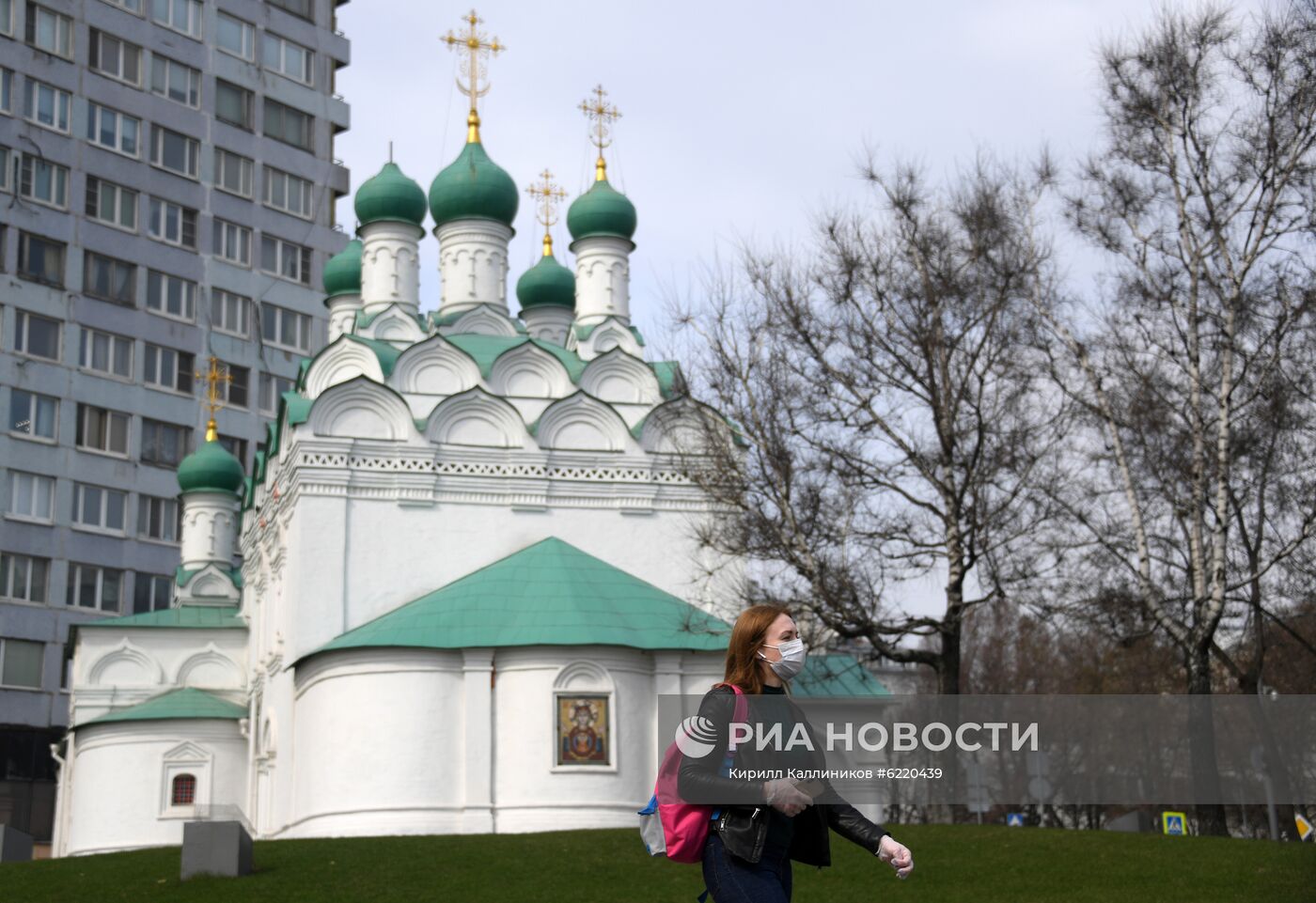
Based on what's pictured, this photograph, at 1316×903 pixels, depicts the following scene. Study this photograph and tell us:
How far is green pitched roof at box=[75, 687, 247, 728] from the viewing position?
2432cm

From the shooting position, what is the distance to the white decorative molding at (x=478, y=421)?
21.7 metres

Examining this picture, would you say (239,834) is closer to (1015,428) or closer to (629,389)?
(1015,428)

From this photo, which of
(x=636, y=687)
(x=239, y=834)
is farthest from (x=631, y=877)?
(x=636, y=687)

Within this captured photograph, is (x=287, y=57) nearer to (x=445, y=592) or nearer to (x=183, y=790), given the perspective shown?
(x=183, y=790)

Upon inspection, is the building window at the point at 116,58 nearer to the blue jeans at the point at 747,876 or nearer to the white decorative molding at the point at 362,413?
the white decorative molding at the point at 362,413

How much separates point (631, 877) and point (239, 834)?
316 cm

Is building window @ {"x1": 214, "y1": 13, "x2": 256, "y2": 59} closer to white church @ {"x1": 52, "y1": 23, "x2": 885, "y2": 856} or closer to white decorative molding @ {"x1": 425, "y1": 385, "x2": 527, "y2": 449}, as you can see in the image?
white church @ {"x1": 52, "y1": 23, "x2": 885, "y2": 856}

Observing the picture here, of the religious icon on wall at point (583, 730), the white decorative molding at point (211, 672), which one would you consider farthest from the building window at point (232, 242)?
the religious icon on wall at point (583, 730)

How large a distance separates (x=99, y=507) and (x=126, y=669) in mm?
10294

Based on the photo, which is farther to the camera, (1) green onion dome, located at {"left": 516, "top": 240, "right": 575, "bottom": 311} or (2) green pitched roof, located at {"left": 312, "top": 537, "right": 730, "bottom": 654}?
(1) green onion dome, located at {"left": 516, "top": 240, "right": 575, "bottom": 311}

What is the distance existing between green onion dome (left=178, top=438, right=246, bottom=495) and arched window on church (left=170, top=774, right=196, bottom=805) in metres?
7.55

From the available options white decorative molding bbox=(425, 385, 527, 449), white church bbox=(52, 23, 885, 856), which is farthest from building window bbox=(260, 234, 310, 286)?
white decorative molding bbox=(425, 385, 527, 449)

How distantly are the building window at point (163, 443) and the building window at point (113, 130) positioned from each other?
6401 millimetres

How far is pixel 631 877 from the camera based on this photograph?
12.8 meters
